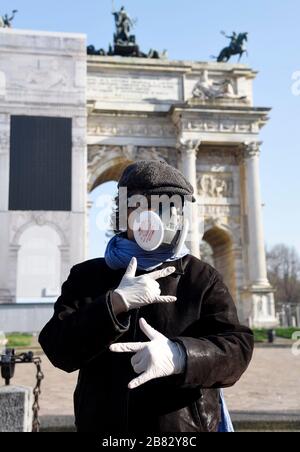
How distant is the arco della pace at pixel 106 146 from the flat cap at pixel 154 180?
21.9 meters

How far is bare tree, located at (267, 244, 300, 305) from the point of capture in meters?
66.9

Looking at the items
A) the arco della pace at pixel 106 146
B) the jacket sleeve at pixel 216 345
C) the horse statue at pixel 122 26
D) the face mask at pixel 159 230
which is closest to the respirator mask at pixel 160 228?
the face mask at pixel 159 230

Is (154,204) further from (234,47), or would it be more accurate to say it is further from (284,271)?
(284,271)

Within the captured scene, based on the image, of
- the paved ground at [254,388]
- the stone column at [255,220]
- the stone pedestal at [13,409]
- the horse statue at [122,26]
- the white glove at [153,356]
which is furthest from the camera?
the horse statue at [122,26]

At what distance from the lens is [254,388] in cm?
974

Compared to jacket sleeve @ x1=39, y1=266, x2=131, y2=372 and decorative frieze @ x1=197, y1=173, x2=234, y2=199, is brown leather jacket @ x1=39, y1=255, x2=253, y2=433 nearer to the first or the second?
jacket sleeve @ x1=39, y1=266, x2=131, y2=372

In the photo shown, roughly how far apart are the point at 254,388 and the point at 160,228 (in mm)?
8462

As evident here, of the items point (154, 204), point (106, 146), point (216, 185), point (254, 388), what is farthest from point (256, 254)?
point (154, 204)

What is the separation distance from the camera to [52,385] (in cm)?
1045

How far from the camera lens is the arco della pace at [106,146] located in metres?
24.7

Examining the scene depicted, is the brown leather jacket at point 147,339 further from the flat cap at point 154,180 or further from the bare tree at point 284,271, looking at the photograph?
the bare tree at point 284,271

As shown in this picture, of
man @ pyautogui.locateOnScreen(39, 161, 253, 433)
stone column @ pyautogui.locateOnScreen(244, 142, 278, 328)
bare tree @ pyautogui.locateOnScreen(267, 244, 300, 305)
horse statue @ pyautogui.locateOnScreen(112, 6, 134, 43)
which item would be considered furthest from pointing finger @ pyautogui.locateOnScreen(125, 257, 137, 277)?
bare tree @ pyautogui.locateOnScreen(267, 244, 300, 305)

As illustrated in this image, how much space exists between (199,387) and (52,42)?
26.9 metres

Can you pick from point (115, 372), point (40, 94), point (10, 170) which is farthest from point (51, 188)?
point (115, 372)
